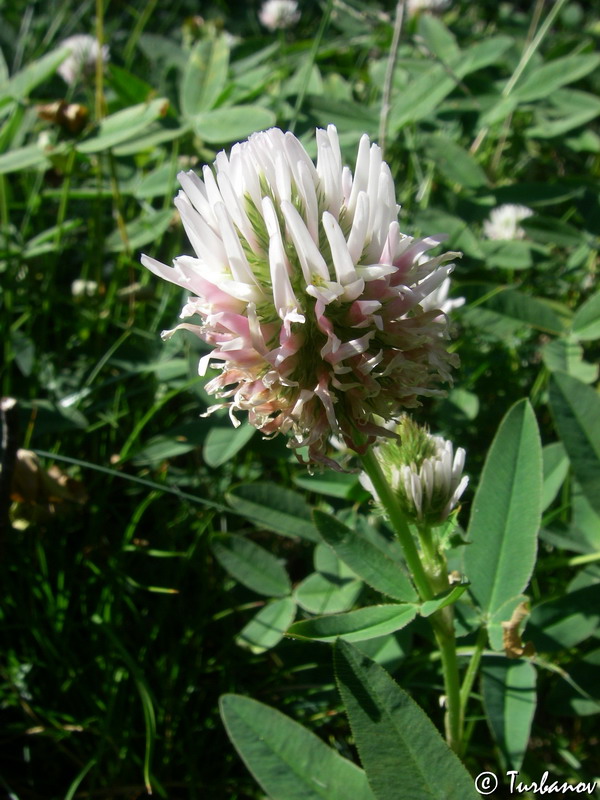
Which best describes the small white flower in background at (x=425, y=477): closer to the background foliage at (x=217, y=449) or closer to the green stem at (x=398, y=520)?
the green stem at (x=398, y=520)

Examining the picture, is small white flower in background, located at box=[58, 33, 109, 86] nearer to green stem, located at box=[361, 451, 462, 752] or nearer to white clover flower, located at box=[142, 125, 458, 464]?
white clover flower, located at box=[142, 125, 458, 464]

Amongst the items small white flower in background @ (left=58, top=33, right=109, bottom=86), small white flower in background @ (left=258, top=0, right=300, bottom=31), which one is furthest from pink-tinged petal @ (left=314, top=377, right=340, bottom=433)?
small white flower in background @ (left=258, top=0, right=300, bottom=31)

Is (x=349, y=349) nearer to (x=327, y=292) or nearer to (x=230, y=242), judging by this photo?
(x=327, y=292)

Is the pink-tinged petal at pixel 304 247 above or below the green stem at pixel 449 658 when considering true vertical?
above

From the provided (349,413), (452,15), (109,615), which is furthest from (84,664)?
(452,15)

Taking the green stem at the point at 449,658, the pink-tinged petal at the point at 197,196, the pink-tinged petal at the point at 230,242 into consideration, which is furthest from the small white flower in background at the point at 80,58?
the green stem at the point at 449,658

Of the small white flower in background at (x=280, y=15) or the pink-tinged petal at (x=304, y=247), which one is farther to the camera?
the small white flower in background at (x=280, y=15)

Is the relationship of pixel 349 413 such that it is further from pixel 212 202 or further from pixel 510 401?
pixel 510 401

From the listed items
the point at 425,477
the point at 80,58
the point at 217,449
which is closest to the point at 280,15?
the point at 80,58
